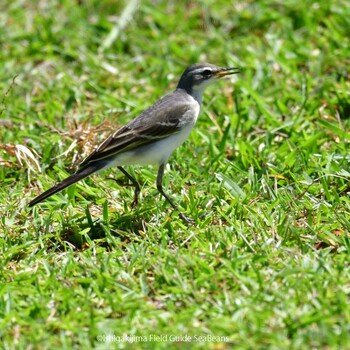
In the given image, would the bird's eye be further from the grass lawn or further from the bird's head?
the grass lawn

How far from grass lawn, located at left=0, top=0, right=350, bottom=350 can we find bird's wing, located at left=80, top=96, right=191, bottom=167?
0.53 meters

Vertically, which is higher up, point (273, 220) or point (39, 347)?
point (39, 347)

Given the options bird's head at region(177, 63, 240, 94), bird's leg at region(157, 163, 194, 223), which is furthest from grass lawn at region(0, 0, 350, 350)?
bird's head at region(177, 63, 240, 94)

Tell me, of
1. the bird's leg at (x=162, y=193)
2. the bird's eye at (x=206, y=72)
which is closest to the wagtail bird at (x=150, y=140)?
the bird's leg at (x=162, y=193)

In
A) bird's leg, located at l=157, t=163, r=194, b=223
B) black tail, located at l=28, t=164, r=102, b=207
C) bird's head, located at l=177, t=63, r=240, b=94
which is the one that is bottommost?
bird's leg, located at l=157, t=163, r=194, b=223

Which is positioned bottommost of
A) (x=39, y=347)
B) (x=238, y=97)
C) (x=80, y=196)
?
(x=238, y=97)

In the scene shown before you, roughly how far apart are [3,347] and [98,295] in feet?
2.90

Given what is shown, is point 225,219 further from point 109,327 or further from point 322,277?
point 109,327

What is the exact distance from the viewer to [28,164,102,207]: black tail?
682 cm

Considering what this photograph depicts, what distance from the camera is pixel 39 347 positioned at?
5.27m

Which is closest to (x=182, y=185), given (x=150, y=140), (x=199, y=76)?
(x=150, y=140)

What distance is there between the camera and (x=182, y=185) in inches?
312

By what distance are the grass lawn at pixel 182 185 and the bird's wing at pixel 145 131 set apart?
53cm

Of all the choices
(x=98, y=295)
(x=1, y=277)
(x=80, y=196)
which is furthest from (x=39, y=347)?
(x=80, y=196)
